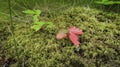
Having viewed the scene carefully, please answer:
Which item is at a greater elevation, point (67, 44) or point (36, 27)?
point (36, 27)

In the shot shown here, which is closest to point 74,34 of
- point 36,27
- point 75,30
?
point 75,30

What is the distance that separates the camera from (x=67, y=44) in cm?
176

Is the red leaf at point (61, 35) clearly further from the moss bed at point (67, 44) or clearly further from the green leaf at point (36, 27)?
the green leaf at point (36, 27)

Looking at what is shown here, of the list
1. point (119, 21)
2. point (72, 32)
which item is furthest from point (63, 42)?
point (119, 21)

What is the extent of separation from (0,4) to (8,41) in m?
0.53

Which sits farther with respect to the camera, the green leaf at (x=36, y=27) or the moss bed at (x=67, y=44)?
the green leaf at (x=36, y=27)

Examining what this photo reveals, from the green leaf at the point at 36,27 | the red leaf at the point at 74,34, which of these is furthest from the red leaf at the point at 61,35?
the green leaf at the point at 36,27

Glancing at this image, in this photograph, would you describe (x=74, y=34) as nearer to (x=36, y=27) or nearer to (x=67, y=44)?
(x=67, y=44)

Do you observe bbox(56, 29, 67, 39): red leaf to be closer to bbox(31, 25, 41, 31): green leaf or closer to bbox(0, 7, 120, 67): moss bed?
bbox(0, 7, 120, 67): moss bed

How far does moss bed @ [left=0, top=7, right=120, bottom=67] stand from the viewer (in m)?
1.67

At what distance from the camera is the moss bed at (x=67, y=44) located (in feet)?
5.49

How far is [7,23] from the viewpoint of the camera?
2.06 metres

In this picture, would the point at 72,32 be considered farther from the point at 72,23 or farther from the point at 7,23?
the point at 7,23

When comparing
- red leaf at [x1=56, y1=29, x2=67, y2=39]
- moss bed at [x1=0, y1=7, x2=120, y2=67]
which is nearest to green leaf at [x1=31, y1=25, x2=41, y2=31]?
moss bed at [x1=0, y1=7, x2=120, y2=67]
